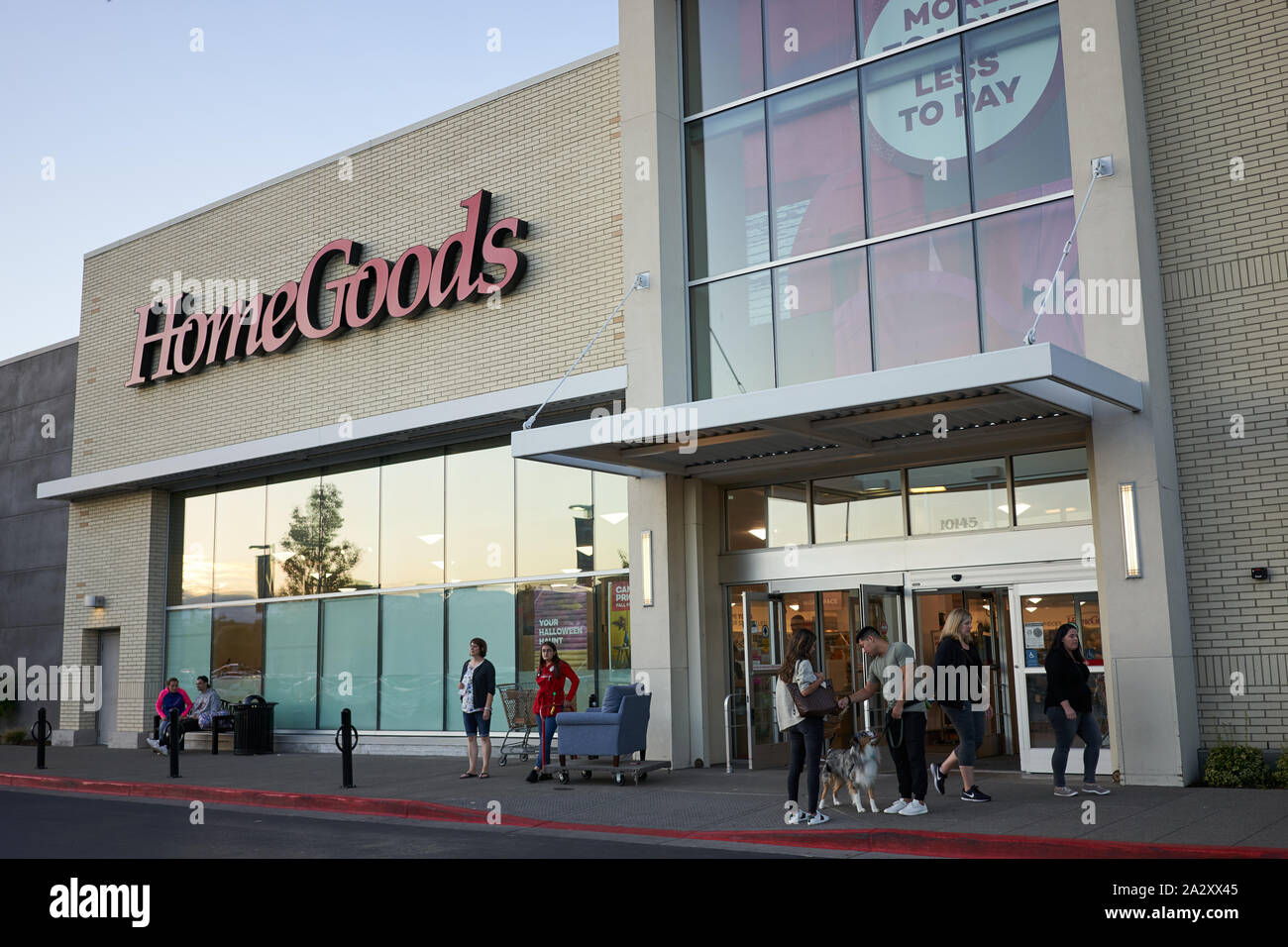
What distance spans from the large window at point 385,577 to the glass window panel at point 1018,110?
7054mm

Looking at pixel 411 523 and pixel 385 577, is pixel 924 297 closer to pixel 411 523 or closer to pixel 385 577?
pixel 411 523

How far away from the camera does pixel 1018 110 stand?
14.0 meters

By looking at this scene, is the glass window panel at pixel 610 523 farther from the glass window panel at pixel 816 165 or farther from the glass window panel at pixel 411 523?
the glass window panel at pixel 816 165

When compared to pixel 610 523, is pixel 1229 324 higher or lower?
higher

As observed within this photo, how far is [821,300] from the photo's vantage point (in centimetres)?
1534

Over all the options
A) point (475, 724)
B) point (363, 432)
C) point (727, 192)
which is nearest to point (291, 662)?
point (363, 432)

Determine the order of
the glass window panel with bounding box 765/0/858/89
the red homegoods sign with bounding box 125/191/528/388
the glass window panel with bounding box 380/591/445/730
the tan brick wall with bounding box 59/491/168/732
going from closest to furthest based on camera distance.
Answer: the glass window panel with bounding box 765/0/858/89
the red homegoods sign with bounding box 125/191/528/388
the glass window panel with bounding box 380/591/445/730
the tan brick wall with bounding box 59/491/168/732

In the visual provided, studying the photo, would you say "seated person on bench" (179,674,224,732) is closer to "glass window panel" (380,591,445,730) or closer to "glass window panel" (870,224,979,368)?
"glass window panel" (380,591,445,730)

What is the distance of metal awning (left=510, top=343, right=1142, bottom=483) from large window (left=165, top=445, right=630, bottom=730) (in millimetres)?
2449

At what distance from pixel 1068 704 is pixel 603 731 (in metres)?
5.68

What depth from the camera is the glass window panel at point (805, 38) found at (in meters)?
15.6

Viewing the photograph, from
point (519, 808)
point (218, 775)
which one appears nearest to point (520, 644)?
point (218, 775)

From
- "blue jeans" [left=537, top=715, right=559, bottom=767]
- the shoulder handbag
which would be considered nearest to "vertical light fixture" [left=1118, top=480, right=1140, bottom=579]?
the shoulder handbag

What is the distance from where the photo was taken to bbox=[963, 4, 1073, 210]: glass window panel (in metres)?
13.8
